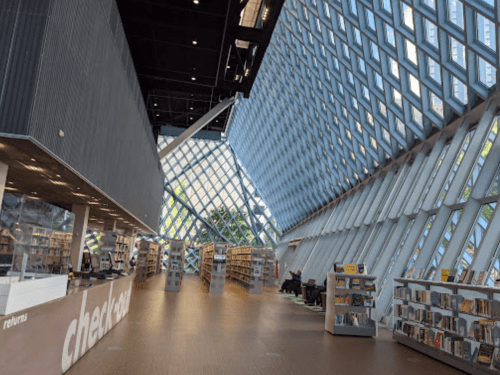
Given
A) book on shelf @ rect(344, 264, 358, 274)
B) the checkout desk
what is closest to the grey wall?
the checkout desk

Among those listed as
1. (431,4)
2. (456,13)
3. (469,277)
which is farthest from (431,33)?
(469,277)

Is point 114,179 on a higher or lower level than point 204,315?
higher

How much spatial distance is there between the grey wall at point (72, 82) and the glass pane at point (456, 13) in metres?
7.81

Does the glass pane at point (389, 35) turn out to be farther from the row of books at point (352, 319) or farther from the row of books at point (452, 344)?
the row of books at point (452, 344)

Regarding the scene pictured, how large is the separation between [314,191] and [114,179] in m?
14.4

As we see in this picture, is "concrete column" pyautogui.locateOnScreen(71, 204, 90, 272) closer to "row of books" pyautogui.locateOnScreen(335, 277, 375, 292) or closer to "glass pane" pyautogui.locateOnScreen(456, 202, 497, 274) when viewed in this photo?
"row of books" pyautogui.locateOnScreen(335, 277, 375, 292)

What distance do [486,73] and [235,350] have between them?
8275mm

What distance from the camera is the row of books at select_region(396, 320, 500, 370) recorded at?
212 inches

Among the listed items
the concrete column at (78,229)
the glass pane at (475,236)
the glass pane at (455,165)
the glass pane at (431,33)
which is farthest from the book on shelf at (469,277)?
the concrete column at (78,229)

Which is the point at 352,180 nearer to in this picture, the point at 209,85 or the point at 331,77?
the point at 331,77

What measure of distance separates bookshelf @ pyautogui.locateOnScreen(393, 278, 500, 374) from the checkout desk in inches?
217

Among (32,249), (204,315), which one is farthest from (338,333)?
(32,249)

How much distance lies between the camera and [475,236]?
8422 mm

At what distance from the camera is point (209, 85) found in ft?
57.9
